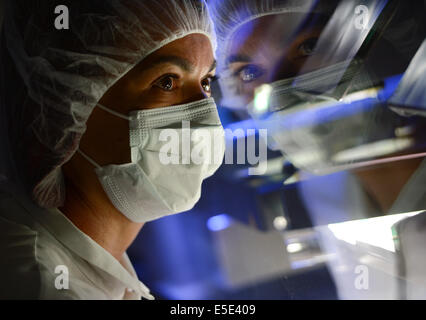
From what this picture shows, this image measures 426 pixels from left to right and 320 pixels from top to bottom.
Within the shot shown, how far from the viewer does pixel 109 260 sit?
133cm

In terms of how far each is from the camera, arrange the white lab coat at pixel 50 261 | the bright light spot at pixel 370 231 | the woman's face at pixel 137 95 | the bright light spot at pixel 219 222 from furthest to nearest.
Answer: the bright light spot at pixel 370 231
the bright light spot at pixel 219 222
the woman's face at pixel 137 95
the white lab coat at pixel 50 261

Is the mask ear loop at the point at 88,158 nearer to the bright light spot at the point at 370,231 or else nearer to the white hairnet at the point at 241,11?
the white hairnet at the point at 241,11

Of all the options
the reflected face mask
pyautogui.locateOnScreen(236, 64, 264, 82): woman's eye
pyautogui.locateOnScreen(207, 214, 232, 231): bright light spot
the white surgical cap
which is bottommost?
pyautogui.locateOnScreen(207, 214, 232, 231): bright light spot

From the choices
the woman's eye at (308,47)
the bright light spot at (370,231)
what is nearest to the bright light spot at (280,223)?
the bright light spot at (370,231)

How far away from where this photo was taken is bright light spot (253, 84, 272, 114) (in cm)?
162

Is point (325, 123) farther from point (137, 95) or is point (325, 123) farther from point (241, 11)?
point (137, 95)

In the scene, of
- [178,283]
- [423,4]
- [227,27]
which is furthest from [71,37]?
[423,4]

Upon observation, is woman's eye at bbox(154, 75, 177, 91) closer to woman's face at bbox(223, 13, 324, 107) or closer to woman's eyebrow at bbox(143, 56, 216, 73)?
woman's eyebrow at bbox(143, 56, 216, 73)

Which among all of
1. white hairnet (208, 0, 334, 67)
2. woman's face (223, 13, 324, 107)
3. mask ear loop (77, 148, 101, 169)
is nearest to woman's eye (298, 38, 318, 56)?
woman's face (223, 13, 324, 107)

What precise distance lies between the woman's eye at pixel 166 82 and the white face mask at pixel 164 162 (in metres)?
0.07

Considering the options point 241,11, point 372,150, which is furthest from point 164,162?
point 372,150

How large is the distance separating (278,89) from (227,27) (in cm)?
29

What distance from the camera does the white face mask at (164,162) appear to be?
4.37 feet
